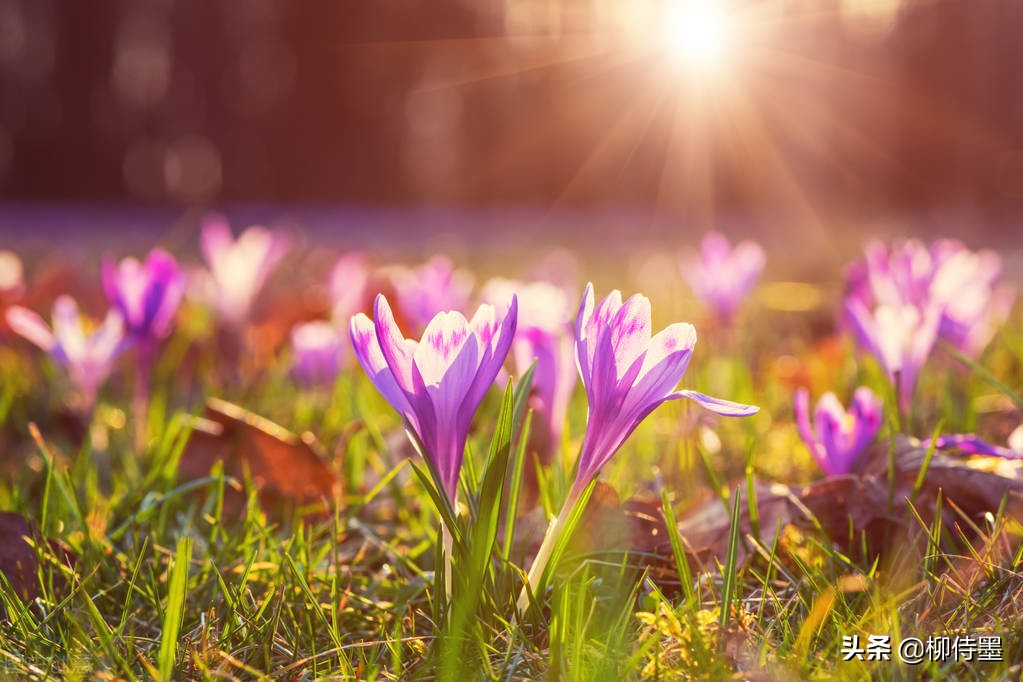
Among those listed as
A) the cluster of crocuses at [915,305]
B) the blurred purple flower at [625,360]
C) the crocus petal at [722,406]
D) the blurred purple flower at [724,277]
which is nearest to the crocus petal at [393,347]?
the blurred purple flower at [625,360]

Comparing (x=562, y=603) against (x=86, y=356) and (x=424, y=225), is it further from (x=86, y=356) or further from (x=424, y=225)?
(x=424, y=225)

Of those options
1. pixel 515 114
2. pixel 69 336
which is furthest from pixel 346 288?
pixel 515 114

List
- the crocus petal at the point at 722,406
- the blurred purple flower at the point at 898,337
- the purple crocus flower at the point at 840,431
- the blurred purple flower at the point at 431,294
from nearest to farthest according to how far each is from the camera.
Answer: the crocus petal at the point at 722,406
the purple crocus flower at the point at 840,431
the blurred purple flower at the point at 898,337
the blurred purple flower at the point at 431,294

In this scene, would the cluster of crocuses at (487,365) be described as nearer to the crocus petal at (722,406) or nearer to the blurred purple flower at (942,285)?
the crocus petal at (722,406)

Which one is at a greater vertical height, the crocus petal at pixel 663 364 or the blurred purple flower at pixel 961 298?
the crocus petal at pixel 663 364

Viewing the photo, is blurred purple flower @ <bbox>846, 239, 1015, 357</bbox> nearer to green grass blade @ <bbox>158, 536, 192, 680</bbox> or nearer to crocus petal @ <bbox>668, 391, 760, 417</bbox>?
crocus petal @ <bbox>668, 391, 760, 417</bbox>

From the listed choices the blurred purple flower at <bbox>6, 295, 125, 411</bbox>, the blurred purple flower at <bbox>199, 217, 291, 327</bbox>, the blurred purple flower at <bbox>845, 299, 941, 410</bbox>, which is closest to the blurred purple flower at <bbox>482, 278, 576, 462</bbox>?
the blurred purple flower at <bbox>845, 299, 941, 410</bbox>
